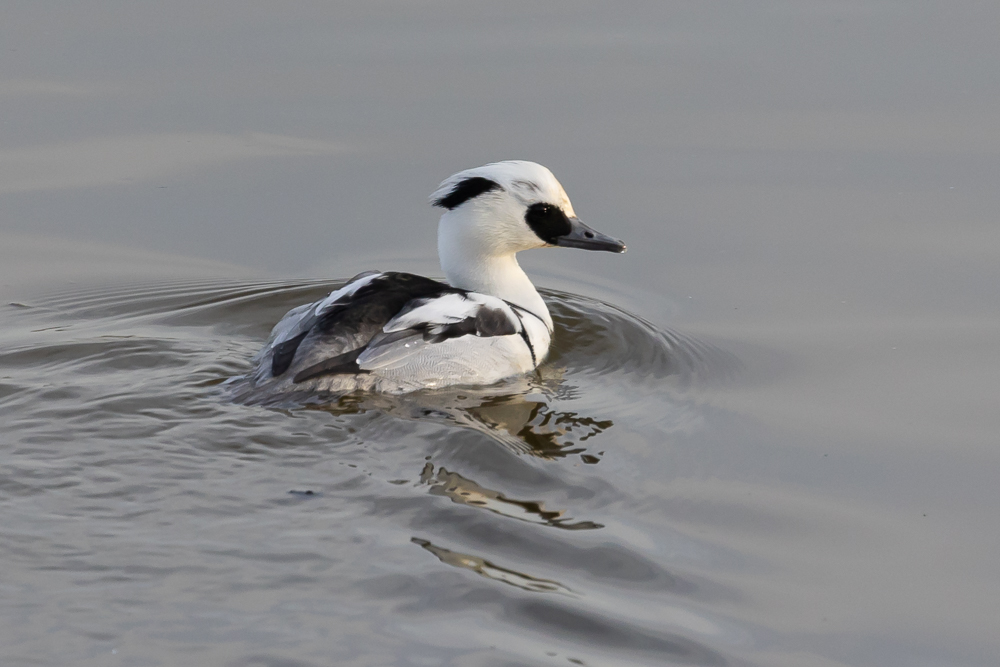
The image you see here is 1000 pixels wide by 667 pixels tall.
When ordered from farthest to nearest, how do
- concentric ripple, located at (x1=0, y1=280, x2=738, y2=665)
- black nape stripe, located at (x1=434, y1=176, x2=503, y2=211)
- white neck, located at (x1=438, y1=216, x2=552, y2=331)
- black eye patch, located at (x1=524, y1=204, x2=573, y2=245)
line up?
white neck, located at (x1=438, y1=216, x2=552, y2=331), black eye patch, located at (x1=524, y1=204, x2=573, y2=245), black nape stripe, located at (x1=434, y1=176, x2=503, y2=211), concentric ripple, located at (x1=0, y1=280, x2=738, y2=665)

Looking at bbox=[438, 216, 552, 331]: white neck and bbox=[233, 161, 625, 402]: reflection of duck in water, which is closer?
bbox=[233, 161, 625, 402]: reflection of duck in water

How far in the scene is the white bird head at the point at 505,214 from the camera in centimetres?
888

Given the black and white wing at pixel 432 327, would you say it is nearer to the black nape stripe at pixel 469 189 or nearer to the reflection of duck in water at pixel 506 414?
the reflection of duck in water at pixel 506 414

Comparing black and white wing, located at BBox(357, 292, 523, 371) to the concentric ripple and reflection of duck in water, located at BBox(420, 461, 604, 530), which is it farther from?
reflection of duck in water, located at BBox(420, 461, 604, 530)

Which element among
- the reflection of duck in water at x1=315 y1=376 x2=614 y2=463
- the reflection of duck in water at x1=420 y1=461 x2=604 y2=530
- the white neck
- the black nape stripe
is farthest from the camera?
the white neck

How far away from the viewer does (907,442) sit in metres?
7.73

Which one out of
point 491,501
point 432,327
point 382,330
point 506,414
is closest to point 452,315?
point 432,327

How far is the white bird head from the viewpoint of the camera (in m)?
8.88

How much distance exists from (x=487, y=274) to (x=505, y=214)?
504 millimetres

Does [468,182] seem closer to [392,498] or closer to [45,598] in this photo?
[392,498]

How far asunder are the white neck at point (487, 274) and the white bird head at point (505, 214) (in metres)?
0.01

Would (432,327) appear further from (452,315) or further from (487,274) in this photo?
(487,274)

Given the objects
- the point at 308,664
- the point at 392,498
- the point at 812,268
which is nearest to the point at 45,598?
the point at 308,664

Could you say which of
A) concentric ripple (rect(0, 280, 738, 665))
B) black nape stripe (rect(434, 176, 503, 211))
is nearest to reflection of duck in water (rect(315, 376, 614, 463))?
concentric ripple (rect(0, 280, 738, 665))
